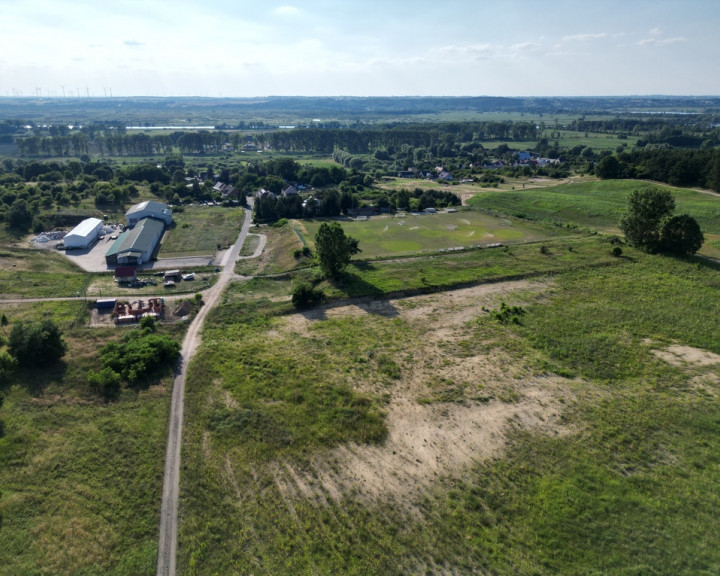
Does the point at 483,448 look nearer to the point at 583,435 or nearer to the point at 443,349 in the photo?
the point at 583,435

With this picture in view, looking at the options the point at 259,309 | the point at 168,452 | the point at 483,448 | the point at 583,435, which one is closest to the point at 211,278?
the point at 259,309

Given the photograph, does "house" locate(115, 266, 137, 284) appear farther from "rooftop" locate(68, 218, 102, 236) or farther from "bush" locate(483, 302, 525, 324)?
"bush" locate(483, 302, 525, 324)

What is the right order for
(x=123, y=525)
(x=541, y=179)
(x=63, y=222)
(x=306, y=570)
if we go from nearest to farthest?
(x=306, y=570)
(x=123, y=525)
(x=63, y=222)
(x=541, y=179)

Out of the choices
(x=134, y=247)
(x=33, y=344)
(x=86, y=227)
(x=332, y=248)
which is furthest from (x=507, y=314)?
(x=86, y=227)

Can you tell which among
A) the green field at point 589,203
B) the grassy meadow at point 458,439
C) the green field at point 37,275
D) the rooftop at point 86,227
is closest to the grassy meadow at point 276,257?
the grassy meadow at point 458,439

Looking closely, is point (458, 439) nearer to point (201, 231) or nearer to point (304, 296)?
point (304, 296)

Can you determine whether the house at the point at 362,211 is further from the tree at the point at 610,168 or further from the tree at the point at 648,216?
the tree at the point at 610,168
